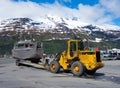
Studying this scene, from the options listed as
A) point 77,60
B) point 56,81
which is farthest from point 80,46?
point 56,81

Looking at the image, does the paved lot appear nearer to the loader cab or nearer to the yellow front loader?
the yellow front loader

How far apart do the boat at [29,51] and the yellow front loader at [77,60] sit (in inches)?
290

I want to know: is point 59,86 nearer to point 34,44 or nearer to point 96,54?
point 96,54

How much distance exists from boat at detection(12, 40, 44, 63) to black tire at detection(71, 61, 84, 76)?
10013 millimetres

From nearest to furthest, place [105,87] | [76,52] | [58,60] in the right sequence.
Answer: [105,87], [76,52], [58,60]

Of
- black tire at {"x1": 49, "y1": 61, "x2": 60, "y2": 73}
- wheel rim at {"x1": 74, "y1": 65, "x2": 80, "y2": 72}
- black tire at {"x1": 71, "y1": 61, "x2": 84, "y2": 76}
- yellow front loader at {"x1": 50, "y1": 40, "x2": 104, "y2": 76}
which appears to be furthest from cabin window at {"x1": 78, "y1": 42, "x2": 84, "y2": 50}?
black tire at {"x1": 49, "y1": 61, "x2": 60, "y2": 73}

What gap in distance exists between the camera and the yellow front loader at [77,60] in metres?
23.7

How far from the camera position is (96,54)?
23.9m

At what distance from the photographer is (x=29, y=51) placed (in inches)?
1326

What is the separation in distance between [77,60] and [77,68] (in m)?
1.35

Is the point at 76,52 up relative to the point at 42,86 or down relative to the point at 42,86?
up

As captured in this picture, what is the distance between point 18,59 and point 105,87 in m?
19.1

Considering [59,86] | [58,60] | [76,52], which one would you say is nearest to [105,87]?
[59,86]

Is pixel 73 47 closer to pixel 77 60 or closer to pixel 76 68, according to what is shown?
pixel 77 60
